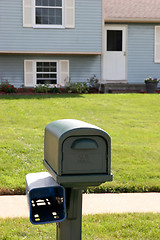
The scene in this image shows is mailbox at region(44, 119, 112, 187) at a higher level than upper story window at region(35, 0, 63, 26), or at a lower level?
lower

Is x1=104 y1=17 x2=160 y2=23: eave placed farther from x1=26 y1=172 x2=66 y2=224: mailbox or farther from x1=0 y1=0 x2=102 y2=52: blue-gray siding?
x1=26 y1=172 x2=66 y2=224: mailbox

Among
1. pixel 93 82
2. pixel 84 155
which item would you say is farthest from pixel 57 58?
pixel 84 155

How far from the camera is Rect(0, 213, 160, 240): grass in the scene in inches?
152

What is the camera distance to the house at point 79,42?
16359mm

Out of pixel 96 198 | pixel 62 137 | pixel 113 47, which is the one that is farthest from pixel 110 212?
pixel 113 47

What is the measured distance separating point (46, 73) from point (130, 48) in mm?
4111

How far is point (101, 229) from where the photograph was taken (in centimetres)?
400

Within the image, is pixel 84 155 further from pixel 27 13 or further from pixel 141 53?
pixel 141 53

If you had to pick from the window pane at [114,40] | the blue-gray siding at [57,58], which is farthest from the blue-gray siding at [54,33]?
the window pane at [114,40]

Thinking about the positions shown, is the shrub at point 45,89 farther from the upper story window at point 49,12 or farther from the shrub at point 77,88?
the upper story window at point 49,12

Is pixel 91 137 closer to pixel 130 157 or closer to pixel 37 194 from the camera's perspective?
pixel 37 194

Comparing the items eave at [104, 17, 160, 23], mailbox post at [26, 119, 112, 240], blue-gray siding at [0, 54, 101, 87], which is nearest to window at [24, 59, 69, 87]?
blue-gray siding at [0, 54, 101, 87]

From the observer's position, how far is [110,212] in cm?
460

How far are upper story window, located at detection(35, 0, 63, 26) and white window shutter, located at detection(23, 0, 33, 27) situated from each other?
32 centimetres
